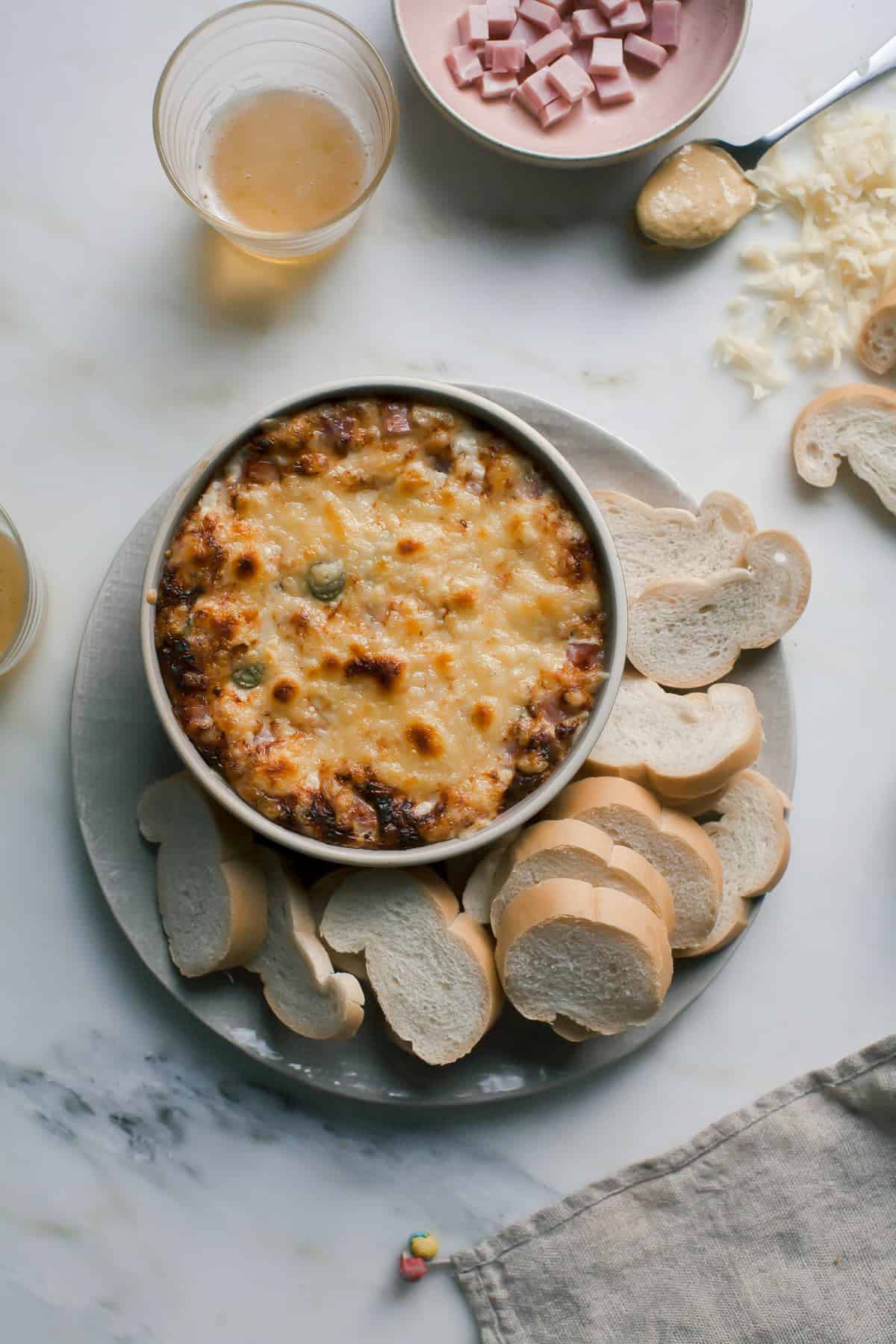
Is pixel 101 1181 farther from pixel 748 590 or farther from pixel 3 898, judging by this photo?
pixel 748 590

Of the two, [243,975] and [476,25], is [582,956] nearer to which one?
[243,975]

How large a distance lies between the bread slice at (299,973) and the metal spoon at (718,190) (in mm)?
1869

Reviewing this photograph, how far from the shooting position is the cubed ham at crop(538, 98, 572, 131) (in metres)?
3.16

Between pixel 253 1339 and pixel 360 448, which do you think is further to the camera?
pixel 253 1339

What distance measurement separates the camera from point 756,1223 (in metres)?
3.10

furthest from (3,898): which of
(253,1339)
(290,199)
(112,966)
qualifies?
(290,199)

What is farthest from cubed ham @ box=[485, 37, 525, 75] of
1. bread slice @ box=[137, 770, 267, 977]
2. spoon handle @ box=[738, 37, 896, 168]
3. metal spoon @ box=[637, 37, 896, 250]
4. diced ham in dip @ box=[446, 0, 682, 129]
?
bread slice @ box=[137, 770, 267, 977]

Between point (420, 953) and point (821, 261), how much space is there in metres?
2.08

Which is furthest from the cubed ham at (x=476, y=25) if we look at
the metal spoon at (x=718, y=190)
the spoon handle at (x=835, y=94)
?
the spoon handle at (x=835, y=94)

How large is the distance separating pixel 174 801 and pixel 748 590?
57.8 inches

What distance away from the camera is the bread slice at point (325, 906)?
292 cm

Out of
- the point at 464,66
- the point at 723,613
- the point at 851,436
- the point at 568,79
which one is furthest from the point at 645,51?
the point at 723,613

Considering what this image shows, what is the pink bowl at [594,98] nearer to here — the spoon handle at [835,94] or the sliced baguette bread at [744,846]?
the spoon handle at [835,94]

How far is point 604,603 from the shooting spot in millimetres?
2668
